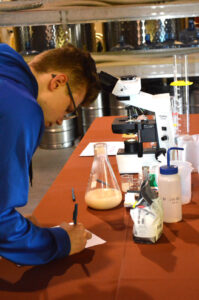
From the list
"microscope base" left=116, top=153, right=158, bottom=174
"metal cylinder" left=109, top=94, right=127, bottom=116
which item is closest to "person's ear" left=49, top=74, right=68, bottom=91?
"microscope base" left=116, top=153, right=158, bottom=174

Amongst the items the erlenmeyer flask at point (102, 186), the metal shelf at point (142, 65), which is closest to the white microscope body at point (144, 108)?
the erlenmeyer flask at point (102, 186)

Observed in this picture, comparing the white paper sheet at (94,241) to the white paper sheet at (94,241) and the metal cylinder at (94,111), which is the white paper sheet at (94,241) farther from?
the metal cylinder at (94,111)

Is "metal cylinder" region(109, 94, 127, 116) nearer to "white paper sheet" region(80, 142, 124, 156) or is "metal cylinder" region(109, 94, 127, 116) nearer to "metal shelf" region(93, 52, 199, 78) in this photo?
"metal shelf" region(93, 52, 199, 78)

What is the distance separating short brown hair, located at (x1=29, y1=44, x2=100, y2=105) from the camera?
1.35 m

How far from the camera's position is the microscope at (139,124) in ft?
5.79

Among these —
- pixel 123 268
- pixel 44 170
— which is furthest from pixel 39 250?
pixel 44 170

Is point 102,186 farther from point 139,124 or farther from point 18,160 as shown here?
point 18,160

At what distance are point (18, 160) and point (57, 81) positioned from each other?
1.02 ft

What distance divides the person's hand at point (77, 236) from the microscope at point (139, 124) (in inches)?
25.0

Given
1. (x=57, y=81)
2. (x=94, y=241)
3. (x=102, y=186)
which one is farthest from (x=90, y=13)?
(x=94, y=241)

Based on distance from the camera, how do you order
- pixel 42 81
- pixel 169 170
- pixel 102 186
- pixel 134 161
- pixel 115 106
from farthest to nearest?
pixel 115 106 → pixel 134 161 → pixel 102 186 → pixel 169 170 → pixel 42 81

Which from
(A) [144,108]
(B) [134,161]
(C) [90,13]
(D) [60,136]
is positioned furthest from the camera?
(D) [60,136]

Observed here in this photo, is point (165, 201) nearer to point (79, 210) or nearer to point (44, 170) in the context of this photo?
point (79, 210)

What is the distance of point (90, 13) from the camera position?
11.2ft
